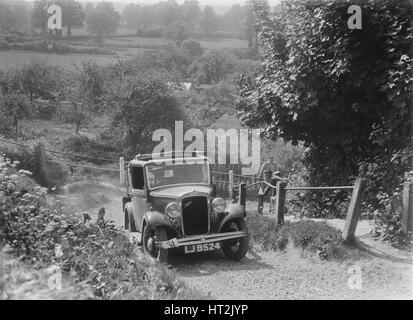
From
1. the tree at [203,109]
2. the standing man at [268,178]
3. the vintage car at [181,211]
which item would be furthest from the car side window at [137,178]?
the tree at [203,109]

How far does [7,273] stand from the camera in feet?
14.4

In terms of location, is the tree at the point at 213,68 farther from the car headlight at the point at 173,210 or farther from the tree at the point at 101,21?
the car headlight at the point at 173,210

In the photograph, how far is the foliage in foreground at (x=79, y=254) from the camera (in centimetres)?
559

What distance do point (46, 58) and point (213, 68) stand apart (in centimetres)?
2360

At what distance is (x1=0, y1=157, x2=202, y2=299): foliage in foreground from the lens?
5.59 metres

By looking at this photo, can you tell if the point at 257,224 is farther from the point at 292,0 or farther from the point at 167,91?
the point at 167,91

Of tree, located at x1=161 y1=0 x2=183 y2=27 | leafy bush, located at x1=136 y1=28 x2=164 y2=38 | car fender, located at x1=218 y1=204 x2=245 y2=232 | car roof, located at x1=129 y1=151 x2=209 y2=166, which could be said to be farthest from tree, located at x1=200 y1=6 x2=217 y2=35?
car fender, located at x1=218 y1=204 x2=245 y2=232

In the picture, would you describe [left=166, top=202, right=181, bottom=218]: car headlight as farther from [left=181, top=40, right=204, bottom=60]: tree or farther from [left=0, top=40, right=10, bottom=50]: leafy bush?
[left=181, top=40, right=204, bottom=60]: tree

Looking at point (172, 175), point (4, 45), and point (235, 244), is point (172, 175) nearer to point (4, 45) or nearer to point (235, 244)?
point (235, 244)

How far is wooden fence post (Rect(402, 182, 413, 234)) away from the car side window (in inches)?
188

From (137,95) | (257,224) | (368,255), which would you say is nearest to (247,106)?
(257,224)

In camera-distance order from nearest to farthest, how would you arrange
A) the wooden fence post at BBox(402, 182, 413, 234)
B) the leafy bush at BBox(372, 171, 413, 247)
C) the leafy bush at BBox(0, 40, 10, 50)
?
the wooden fence post at BBox(402, 182, 413, 234) < the leafy bush at BBox(372, 171, 413, 247) < the leafy bush at BBox(0, 40, 10, 50)
